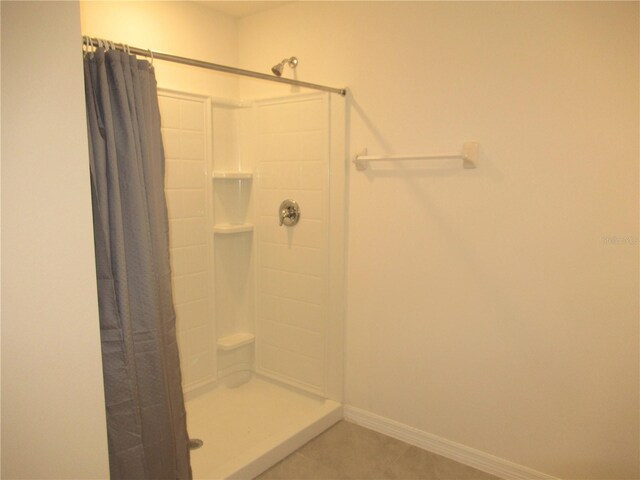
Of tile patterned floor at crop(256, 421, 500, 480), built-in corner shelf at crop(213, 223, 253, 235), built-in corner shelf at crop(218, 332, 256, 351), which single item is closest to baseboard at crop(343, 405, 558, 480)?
tile patterned floor at crop(256, 421, 500, 480)

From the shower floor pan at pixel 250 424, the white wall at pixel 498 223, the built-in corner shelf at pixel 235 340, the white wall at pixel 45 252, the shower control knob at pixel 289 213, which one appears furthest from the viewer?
the built-in corner shelf at pixel 235 340

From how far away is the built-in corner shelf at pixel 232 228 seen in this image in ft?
8.94

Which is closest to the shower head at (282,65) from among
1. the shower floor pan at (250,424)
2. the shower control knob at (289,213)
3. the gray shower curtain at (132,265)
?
the shower control knob at (289,213)

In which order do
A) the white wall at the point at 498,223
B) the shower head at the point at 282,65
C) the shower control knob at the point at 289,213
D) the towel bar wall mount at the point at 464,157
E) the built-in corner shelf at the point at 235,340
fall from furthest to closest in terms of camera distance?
the built-in corner shelf at the point at 235,340
the shower control knob at the point at 289,213
the shower head at the point at 282,65
the towel bar wall mount at the point at 464,157
the white wall at the point at 498,223

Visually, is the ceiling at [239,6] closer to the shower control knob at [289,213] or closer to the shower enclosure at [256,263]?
the shower enclosure at [256,263]

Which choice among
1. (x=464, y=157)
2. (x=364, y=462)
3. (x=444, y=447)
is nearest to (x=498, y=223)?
(x=464, y=157)

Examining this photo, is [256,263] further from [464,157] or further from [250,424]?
[464,157]

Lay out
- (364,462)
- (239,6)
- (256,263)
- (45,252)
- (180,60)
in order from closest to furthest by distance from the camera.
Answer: (45,252) → (180,60) → (364,462) → (239,6) → (256,263)

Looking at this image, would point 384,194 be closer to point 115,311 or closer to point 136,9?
point 115,311

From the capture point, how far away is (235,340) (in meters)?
2.93

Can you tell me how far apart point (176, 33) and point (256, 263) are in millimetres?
1456

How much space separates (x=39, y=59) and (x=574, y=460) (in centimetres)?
237

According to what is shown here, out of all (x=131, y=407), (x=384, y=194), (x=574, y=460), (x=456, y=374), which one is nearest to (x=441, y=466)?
(x=456, y=374)

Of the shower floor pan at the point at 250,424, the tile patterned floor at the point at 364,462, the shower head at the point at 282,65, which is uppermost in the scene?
the shower head at the point at 282,65
